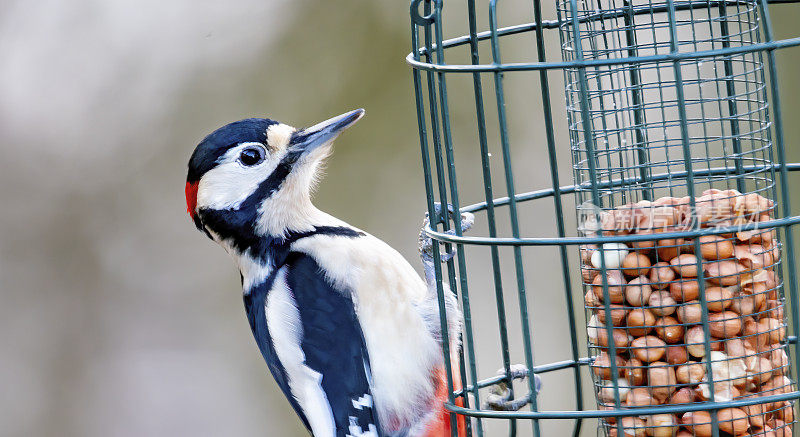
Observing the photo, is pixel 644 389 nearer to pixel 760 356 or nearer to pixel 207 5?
pixel 760 356

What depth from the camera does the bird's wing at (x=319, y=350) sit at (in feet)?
9.10

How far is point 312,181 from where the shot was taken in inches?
121

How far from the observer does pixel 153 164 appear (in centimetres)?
526

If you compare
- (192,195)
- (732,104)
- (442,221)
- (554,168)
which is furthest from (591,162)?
(192,195)

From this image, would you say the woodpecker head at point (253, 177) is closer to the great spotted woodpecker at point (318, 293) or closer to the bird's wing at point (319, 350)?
the great spotted woodpecker at point (318, 293)

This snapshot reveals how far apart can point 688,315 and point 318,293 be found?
112 cm

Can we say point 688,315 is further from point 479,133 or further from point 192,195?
point 192,195

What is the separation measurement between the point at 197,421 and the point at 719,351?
3.94 m

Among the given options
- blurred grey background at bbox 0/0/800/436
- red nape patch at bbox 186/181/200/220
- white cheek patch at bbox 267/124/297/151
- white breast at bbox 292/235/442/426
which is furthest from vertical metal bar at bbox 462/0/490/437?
blurred grey background at bbox 0/0/800/436

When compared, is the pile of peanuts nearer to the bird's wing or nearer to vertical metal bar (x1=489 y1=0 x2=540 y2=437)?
vertical metal bar (x1=489 y1=0 x2=540 y2=437)

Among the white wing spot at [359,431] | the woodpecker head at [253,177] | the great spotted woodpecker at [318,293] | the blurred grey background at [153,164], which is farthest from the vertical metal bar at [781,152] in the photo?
the blurred grey background at [153,164]

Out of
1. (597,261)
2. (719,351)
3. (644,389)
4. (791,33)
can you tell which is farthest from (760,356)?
(791,33)

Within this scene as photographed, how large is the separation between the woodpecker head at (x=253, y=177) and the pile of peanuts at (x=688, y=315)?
1053 millimetres

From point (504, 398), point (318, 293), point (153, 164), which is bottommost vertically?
point (504, 398)
